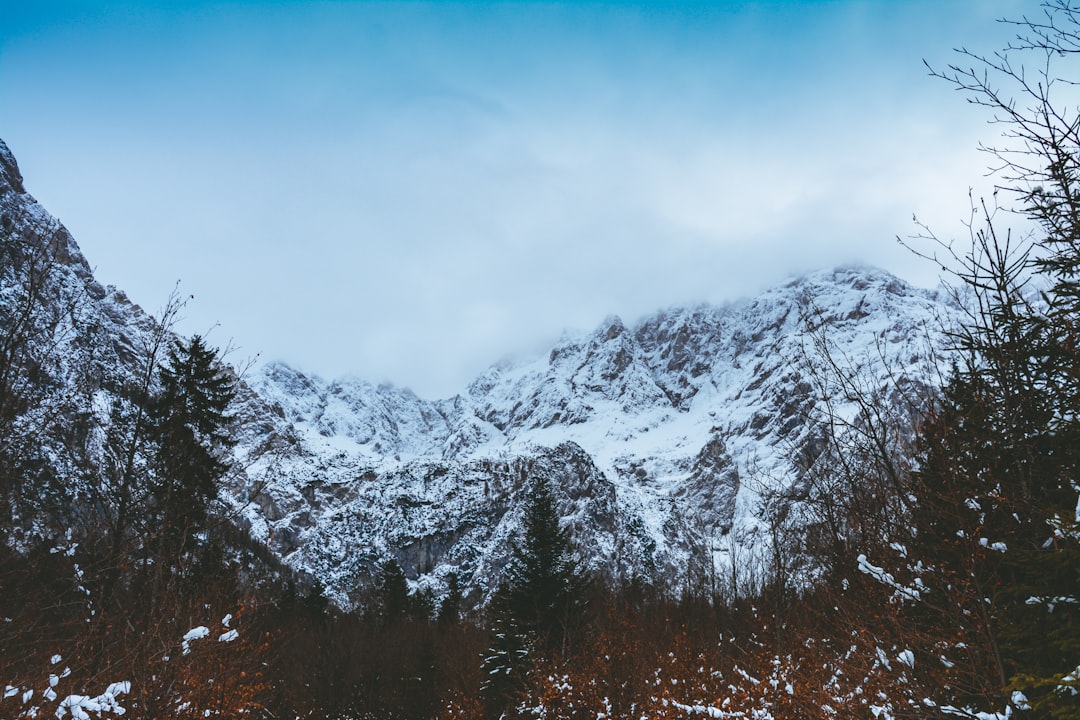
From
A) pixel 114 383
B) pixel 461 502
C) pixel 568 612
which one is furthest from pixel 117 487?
pixel 461 502

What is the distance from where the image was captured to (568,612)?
21.0 m

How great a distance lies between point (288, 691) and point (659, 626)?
2072 cm

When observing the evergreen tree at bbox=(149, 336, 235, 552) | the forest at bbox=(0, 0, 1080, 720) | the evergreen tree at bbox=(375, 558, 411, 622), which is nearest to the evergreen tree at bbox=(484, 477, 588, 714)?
the forest at bbox=(0, 0, 1080, 720)

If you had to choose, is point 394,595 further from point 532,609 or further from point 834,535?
point 834,535

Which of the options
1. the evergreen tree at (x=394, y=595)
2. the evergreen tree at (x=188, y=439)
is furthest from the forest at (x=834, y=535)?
the evergreen tree at (x=394, y=595)

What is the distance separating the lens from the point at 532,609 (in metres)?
21.4

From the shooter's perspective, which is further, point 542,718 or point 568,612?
point 568,612

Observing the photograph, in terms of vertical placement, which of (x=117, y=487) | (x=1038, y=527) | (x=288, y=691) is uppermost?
(x=117, y=487)

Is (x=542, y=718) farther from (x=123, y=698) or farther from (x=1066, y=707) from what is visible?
(x=1066, y=707)

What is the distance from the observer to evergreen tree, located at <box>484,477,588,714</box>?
2059cm

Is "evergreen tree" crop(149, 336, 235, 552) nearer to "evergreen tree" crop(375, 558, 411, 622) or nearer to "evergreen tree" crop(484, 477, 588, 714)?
"evergreen tree" crop(484, 477, 588, 714)

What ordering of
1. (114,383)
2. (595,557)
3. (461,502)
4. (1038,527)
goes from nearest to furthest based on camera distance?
(1038,527) < (114,383) < (595,557) < (461,502)

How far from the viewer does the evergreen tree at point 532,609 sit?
67.6 feet

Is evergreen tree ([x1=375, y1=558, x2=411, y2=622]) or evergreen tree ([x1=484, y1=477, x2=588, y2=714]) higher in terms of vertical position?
evergreen tree ([x1=375, y1=558, x2=411, y2=622])
